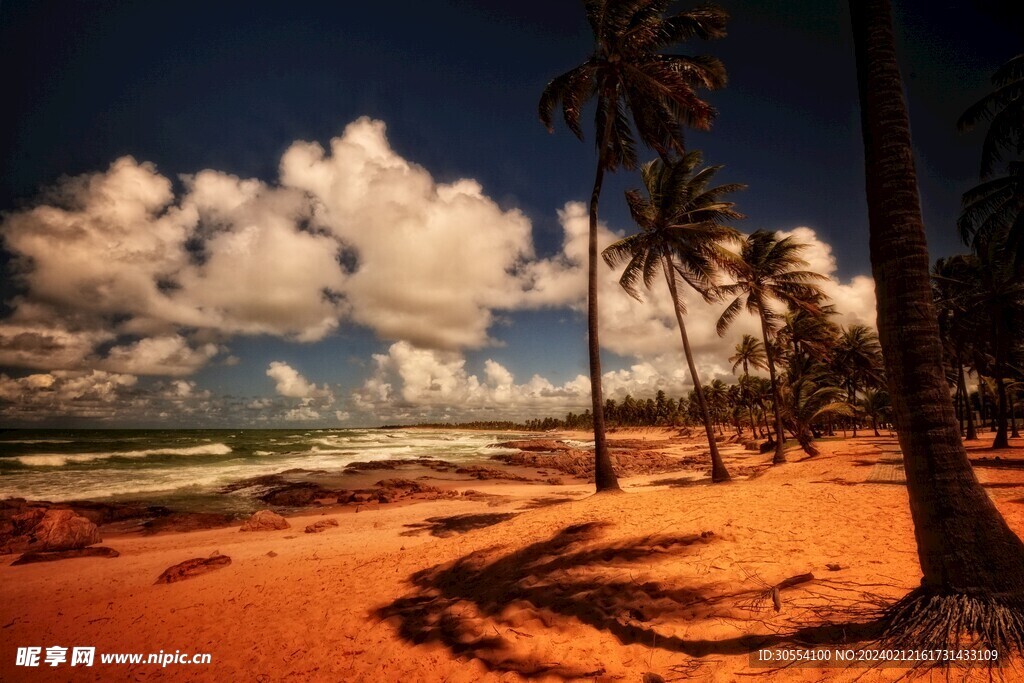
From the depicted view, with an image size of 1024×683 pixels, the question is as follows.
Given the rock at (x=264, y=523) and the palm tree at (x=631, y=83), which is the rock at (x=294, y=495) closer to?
the rock at (x=264, y=523)

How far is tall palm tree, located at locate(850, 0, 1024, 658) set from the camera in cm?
274

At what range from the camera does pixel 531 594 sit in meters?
5.42

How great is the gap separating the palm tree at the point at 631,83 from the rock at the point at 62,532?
13.2 m

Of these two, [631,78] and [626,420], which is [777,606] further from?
[626,420]

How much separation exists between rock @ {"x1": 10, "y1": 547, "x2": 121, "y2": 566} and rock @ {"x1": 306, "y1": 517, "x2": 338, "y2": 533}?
4082 millimetres

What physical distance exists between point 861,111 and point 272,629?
9310mm

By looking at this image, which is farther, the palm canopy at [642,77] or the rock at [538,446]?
the rock at [538,446]

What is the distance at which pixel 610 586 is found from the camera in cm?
512

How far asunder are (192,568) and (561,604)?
751 cm

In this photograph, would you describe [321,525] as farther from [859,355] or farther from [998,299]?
[859,355]

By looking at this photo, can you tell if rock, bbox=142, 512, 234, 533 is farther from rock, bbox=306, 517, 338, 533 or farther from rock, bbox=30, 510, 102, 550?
rock, bbox=306, 517, 338, 533

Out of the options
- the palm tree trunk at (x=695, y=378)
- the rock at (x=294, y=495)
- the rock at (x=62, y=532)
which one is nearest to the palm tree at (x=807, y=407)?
the palm tree trunk at (x=695, y=378)

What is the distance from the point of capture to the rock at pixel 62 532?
988 cm

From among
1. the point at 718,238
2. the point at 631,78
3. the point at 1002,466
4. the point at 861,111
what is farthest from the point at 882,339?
the point at 1002,466
